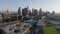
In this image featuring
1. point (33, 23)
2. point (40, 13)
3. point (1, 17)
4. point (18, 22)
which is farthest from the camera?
point (40, 13)

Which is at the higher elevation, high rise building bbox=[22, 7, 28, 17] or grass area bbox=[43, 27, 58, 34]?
high rise building bbox=[22, 7, 28, 17]

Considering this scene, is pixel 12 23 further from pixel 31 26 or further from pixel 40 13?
pixel 40 13

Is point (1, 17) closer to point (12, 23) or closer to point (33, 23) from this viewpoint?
point (12, 23)

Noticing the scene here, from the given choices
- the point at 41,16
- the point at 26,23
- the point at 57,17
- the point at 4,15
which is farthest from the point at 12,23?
the point at 57,17

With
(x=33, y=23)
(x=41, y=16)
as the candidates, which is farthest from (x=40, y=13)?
(x=33, y=23)

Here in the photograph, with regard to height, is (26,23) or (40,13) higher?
(40,13)

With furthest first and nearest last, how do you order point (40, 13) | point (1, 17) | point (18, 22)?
point (40, 13) → point (18, 22) → point (1, 17)

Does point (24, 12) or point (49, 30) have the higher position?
point (24, 12)

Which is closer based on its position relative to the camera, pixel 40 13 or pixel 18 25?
pixel 18 25

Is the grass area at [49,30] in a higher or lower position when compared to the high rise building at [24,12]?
lower
